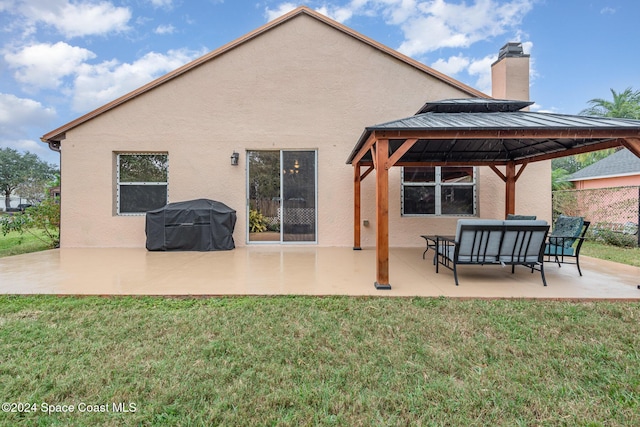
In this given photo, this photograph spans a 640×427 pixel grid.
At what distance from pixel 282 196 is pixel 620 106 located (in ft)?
93.4

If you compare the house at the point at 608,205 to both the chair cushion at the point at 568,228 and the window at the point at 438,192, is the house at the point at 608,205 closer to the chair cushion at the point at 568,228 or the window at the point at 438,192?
the window at the point at 438,192

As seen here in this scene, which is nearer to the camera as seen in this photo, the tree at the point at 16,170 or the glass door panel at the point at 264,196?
the glass door panel at the point at 264,196

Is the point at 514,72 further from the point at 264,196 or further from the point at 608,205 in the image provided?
the point at 264,196

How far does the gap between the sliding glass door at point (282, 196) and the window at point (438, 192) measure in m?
2.69

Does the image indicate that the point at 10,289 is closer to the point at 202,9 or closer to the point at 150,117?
the point at 150,117

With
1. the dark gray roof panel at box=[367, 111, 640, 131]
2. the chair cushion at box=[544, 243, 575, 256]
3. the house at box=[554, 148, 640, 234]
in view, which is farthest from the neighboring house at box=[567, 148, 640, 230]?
the dark gray roof panel at box=[367, 111, 640, 131]

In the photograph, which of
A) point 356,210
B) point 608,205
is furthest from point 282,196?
point 608,205

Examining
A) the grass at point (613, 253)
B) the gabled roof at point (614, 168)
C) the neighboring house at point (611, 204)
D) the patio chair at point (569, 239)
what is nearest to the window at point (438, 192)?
the grass at point (613, 253)

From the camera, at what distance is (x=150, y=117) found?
8477 mm

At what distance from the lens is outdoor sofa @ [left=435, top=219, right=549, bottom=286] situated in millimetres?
4359

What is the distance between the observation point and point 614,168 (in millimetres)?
15062

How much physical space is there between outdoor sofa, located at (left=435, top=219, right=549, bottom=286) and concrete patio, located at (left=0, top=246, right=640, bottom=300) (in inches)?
14.7

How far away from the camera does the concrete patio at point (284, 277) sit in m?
4.15

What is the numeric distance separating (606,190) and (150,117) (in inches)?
554
